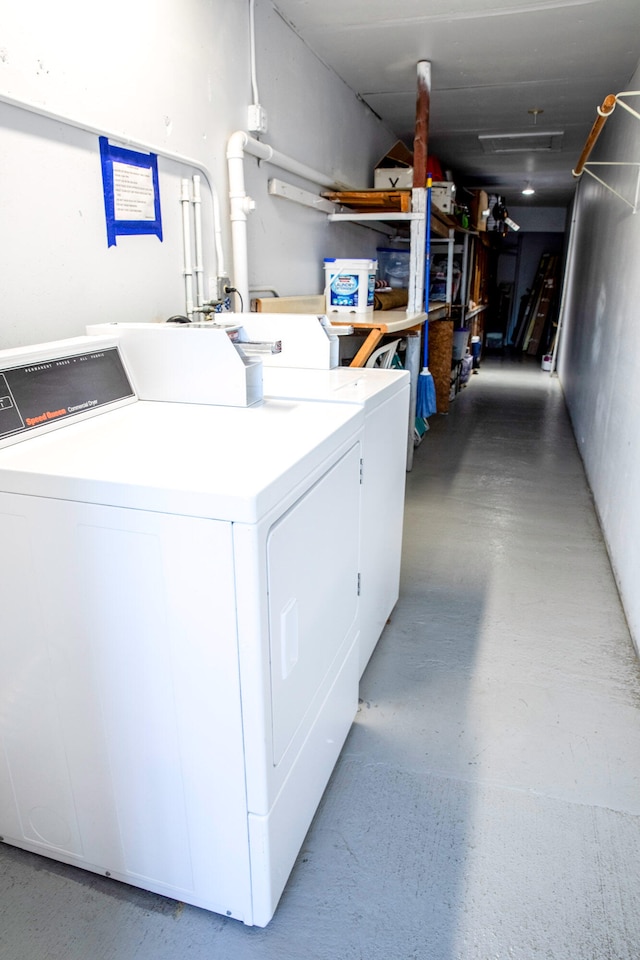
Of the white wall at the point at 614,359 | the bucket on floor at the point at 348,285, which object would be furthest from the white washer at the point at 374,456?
the bucket on floor at the point at 348,285

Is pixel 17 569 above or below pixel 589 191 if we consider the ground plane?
below

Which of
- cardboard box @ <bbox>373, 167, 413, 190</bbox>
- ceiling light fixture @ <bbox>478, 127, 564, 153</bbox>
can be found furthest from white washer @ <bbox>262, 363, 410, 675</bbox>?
ceiling light fixture @ <bbox>478, 127, 564, 153</bbox>

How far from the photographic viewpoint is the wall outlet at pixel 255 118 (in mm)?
2584

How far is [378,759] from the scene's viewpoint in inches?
65.2

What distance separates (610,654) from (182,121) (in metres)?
2.33

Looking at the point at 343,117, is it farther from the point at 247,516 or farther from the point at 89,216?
the point at 247,516

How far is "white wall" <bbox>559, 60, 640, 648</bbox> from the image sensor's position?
2.50 meters

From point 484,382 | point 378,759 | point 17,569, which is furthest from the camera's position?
point 484,382

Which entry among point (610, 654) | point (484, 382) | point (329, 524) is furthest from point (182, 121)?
point (484, 382)

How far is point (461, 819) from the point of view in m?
1.47

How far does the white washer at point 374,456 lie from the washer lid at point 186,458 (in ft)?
0.64

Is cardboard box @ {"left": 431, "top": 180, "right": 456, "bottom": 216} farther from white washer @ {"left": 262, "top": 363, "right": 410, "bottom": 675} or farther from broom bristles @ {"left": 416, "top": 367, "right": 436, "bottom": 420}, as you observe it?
white washer @ {"left": 262, "top": 363, "right": 410, "bottom": 675}

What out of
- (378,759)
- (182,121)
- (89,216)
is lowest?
(378,759)

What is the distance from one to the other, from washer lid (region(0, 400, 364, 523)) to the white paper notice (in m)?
0.76
